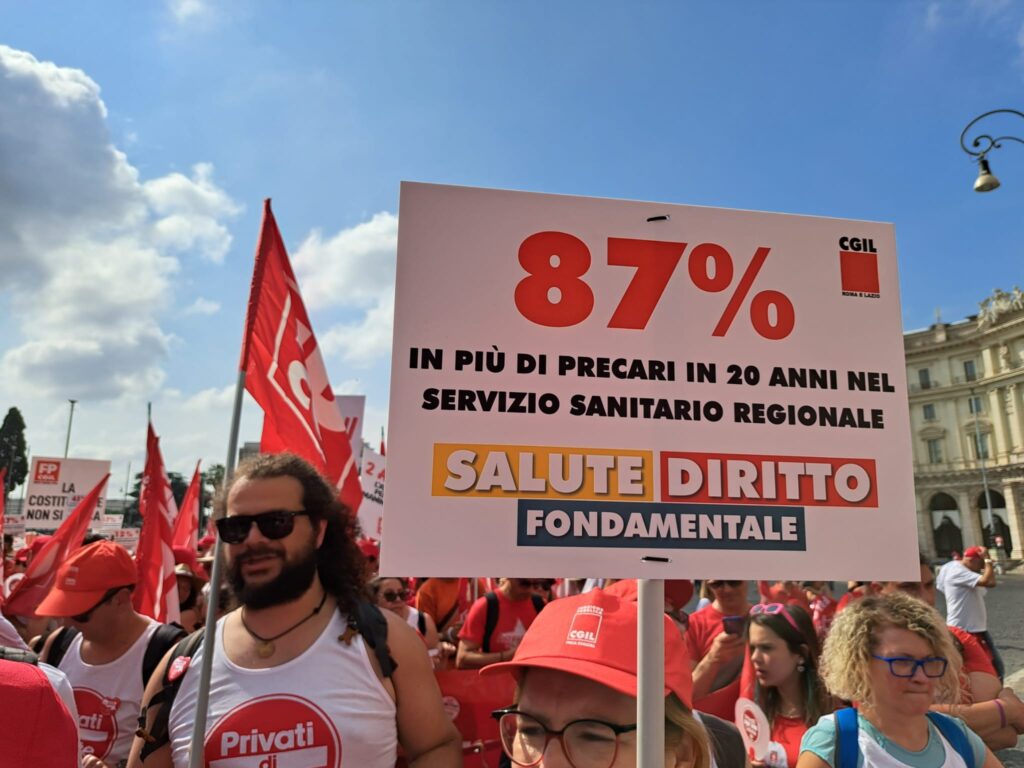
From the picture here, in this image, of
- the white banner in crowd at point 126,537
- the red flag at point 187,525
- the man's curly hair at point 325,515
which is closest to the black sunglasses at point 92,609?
the man's curly hair at point 325,515

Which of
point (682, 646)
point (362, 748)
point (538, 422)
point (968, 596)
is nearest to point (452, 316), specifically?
point (538, 422)

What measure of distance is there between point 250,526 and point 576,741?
4.03 ft

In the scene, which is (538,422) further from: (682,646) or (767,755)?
(767,755)

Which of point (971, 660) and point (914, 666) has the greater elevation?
point (914, 666)

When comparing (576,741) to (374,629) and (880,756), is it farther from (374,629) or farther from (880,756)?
(880,756)

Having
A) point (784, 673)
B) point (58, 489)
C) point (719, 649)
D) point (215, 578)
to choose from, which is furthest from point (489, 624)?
point (58, 489)

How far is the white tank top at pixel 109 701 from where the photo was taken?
2.83 meters

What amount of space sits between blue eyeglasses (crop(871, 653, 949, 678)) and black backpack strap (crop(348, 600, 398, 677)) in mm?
1521

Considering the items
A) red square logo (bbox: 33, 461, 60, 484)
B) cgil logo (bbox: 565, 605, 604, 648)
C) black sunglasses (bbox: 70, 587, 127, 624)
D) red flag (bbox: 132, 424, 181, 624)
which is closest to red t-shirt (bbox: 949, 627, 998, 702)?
cgil logo (bbox: 565, 605, 604, 648)

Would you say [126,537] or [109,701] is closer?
[109,701]

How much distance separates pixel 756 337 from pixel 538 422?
571 mm

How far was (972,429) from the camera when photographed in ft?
203

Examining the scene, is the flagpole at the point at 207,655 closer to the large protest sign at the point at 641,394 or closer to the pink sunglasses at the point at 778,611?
the large protest sign at the point at 641,394

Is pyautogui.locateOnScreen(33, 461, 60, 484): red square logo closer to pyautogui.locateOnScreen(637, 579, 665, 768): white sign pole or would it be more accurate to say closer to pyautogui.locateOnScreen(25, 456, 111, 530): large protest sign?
pyautogui.locateOnScreen(25, 456, 111, 530): large protest sign
